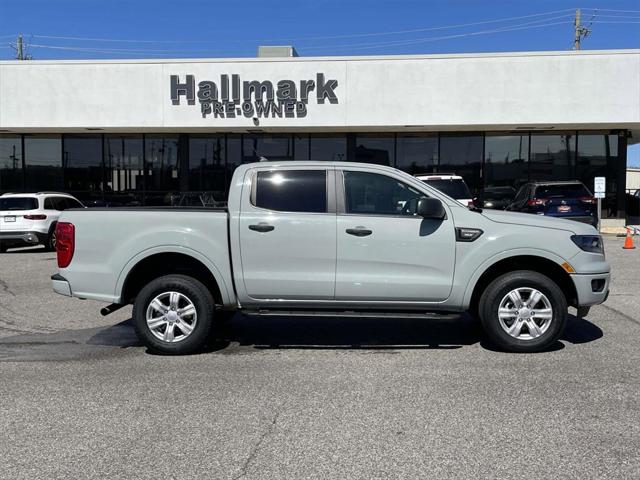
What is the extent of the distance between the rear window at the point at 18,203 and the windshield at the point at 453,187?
10533mm

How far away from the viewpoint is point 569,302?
6.29m

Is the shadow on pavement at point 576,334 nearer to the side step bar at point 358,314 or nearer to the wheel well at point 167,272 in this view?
the side step bar at point 358,314

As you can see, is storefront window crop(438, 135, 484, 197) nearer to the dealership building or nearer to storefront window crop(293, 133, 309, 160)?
the dealership building

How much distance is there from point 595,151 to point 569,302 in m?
19.0

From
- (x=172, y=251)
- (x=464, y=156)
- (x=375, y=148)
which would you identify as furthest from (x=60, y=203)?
(x=464, y=156)

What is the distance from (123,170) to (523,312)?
2126 centimetres

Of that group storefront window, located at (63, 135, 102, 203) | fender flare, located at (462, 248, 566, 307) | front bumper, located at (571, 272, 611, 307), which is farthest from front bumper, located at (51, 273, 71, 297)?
storefront window, located at (63, 135, 102, 203)

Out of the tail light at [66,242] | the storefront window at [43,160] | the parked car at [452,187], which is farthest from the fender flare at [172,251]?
the storefront window at [43,160]

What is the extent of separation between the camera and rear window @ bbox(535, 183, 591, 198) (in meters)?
15.8

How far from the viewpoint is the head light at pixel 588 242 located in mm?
6094

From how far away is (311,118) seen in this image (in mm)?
21531

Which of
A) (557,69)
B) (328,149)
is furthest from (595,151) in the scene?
(328,149)

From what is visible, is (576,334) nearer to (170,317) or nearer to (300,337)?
(300,337)

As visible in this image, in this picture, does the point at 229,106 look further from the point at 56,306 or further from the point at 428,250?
the point at 428,250
